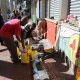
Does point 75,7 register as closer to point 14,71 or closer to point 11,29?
point 11,29

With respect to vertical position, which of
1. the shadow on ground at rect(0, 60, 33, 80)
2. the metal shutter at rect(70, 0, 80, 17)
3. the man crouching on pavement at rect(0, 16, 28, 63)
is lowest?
the shadow on ground at rect(0, 60, 33, 80)

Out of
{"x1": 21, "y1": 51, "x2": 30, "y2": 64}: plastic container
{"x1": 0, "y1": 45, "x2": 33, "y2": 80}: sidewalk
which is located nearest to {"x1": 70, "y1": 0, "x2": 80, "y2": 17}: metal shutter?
{"x1": 21, "y1": 51, "x2": 30, "y2": 64}: plastic container

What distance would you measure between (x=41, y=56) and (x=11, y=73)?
150 centimetres

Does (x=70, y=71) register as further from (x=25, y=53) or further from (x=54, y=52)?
(x=25, y=53)

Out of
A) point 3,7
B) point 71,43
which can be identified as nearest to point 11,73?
point 71,43

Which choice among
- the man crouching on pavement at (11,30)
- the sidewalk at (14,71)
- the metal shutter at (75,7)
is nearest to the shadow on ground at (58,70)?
the sidewalk at (14,71)

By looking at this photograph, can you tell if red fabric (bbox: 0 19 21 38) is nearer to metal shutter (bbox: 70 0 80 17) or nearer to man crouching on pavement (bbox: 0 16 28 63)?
man crouching on pavement (bbox: 0 16 28 63)

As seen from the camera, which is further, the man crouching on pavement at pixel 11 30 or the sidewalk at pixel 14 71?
the man crouching on pavement at pixel 11 30

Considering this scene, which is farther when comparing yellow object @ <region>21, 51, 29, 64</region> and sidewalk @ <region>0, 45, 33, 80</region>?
yellow object @ <region>21, 51, 29, 64</region>

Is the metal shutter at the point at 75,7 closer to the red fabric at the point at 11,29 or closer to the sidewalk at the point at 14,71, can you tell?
the red fabric at the point at 11,29

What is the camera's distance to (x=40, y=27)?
699cm

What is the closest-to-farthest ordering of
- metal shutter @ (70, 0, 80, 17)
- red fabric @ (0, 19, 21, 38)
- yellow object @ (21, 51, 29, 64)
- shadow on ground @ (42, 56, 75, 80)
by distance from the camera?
shadow on ground @ (42, 56, 75, 80) < red fabric @ (0, 19, 21, 38) < metal shutter @ (70, 0, 80, 17) < yellow object @ (21, 51, 29, 64)

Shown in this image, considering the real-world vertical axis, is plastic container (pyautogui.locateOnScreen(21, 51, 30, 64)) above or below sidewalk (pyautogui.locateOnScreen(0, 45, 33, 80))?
above

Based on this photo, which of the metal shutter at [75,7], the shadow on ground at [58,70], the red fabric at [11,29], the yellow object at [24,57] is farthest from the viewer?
the yellow object at [24,57]
